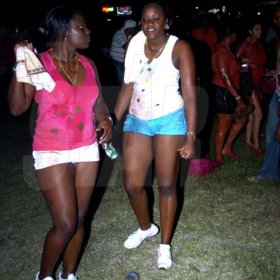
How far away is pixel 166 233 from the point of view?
11.1 ft

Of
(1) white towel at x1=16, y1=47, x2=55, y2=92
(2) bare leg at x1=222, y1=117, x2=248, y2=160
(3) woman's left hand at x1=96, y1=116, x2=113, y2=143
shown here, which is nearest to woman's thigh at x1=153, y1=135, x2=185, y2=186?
(3) woman's left hand at x1=96, y1=116, x2=113, y2=143

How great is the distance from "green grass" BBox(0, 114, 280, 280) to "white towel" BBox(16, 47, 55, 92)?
1652mm

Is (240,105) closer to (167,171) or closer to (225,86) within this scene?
(225,86)

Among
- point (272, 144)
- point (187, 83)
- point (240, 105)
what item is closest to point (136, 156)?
point (187, 83)

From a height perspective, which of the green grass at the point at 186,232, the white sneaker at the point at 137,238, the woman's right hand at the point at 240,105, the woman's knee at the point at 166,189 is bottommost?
the green grass at the point at 186,232

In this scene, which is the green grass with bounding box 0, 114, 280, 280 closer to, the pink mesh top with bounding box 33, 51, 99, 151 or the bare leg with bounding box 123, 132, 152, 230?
the bare leg with bounding box 123, 132, 152, 230

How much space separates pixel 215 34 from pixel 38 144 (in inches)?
284

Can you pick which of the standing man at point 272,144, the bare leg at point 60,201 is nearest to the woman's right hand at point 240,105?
the standing man at point 272,144

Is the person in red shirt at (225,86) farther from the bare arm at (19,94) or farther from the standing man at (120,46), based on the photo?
the bare arm at (19,94)

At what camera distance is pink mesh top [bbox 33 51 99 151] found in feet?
8.51

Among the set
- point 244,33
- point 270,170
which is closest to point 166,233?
point 270,170

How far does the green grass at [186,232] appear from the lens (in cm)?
333

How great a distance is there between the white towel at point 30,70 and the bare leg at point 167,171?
106cm

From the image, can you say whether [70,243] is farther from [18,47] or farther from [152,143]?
[18,47]
